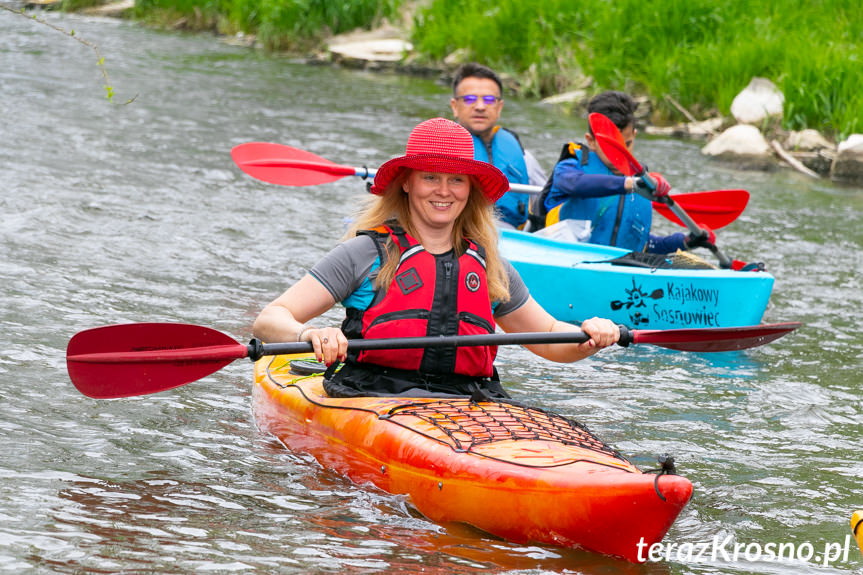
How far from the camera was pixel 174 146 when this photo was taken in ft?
35.0

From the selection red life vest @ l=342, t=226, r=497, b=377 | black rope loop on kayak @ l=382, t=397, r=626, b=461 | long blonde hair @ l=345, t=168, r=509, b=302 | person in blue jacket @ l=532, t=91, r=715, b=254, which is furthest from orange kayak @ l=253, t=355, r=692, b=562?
person in blue jacket @ l=532, t=91, r=715, b=254

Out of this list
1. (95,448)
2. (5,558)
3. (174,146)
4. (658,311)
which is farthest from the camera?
(174,146)

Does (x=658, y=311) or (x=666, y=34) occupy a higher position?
(x=666, y=34)

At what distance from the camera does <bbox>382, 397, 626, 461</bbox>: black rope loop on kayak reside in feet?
11.2

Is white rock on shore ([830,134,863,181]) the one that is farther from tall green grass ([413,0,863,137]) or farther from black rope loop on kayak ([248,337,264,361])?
black rope loop on kayak ([248,337,264,361])

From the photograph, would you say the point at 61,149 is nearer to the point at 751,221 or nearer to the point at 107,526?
the point at 751,221

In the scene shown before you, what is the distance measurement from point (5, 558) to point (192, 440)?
4.02 feet

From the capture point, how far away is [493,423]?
3.52 metres

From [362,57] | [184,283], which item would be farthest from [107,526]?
[362,57]

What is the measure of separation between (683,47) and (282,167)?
865 centimetres

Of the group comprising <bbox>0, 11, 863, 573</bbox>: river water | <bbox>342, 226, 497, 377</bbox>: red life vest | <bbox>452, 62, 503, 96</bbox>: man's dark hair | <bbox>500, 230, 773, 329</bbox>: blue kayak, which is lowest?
<bbox>0, 11, 863, 573</bbox>: river water

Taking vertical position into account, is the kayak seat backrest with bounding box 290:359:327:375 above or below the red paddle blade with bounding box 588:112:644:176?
below

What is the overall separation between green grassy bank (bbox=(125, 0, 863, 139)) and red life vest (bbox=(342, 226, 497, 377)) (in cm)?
943

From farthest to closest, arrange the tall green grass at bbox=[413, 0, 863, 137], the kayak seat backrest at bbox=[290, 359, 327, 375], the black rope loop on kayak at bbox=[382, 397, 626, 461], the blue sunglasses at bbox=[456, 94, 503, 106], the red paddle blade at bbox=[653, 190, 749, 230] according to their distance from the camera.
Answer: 1. the tall green grass at bbox=[413, 0, 863, 137]
2. the red paddle blade at bbox=[653, 190, 749, 230]
3. the blue sunglasses at bbox=[456, 94, 503, 106]
4. the kayak seat backrest at bbox=[290, 359, 327, 375]
5. the black rope loop on kayak at bbox=[382, 397, 626, 461]
